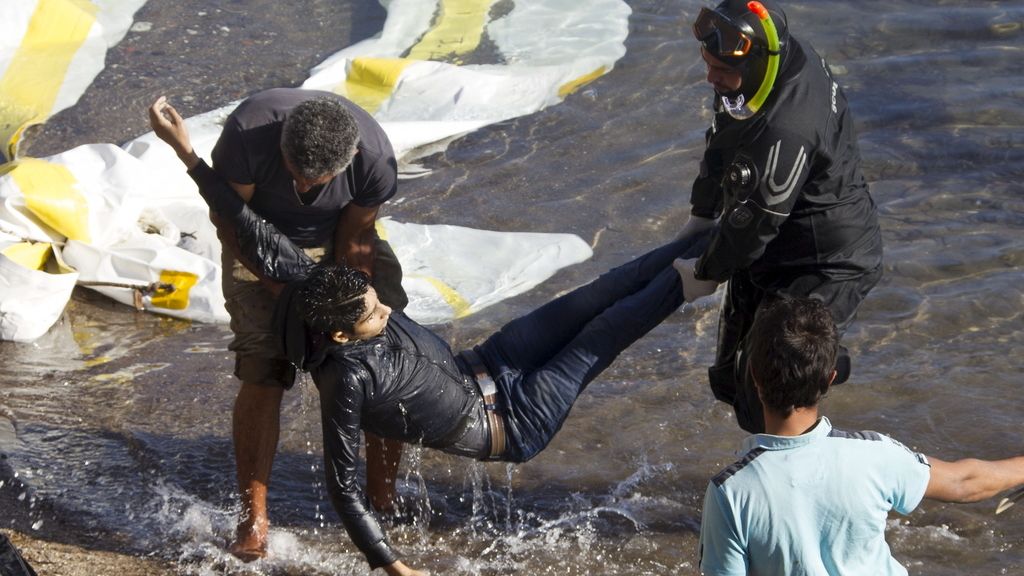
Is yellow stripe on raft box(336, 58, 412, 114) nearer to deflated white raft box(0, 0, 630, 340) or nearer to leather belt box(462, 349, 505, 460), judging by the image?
deflated white raft box(0, 0, 630, 340)

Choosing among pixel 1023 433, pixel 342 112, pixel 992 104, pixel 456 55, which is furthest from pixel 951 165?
pixel 342 112

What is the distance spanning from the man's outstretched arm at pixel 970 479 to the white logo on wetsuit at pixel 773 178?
1006mm

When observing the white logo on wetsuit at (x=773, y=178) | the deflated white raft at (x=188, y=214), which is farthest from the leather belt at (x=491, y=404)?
the deflated white raft at (x=188, y=214)

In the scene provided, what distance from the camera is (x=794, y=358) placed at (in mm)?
2297

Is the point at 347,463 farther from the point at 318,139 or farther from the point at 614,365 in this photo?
the point at 614,365

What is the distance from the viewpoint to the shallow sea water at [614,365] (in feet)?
14.0

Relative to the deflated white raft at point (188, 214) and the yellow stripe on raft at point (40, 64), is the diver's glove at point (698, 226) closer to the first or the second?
the deflated white raft at point (188, 214)

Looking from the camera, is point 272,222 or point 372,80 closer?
point 272,222

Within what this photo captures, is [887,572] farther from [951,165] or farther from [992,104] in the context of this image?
[992,104]

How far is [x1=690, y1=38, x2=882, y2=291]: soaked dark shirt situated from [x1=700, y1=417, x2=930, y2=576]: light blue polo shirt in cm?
110

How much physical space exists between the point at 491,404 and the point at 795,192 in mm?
1189

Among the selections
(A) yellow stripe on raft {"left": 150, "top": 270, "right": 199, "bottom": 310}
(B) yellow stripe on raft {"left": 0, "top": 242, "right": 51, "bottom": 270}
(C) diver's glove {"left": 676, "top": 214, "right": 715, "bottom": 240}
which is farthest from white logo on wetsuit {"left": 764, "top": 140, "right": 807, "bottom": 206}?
(B) yellow stripe on raft {"left": 0, "top": 242, "right": 51, "bottom": 270}

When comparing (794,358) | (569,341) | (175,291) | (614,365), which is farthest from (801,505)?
(175,291)

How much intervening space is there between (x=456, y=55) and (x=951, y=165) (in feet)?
11.9
